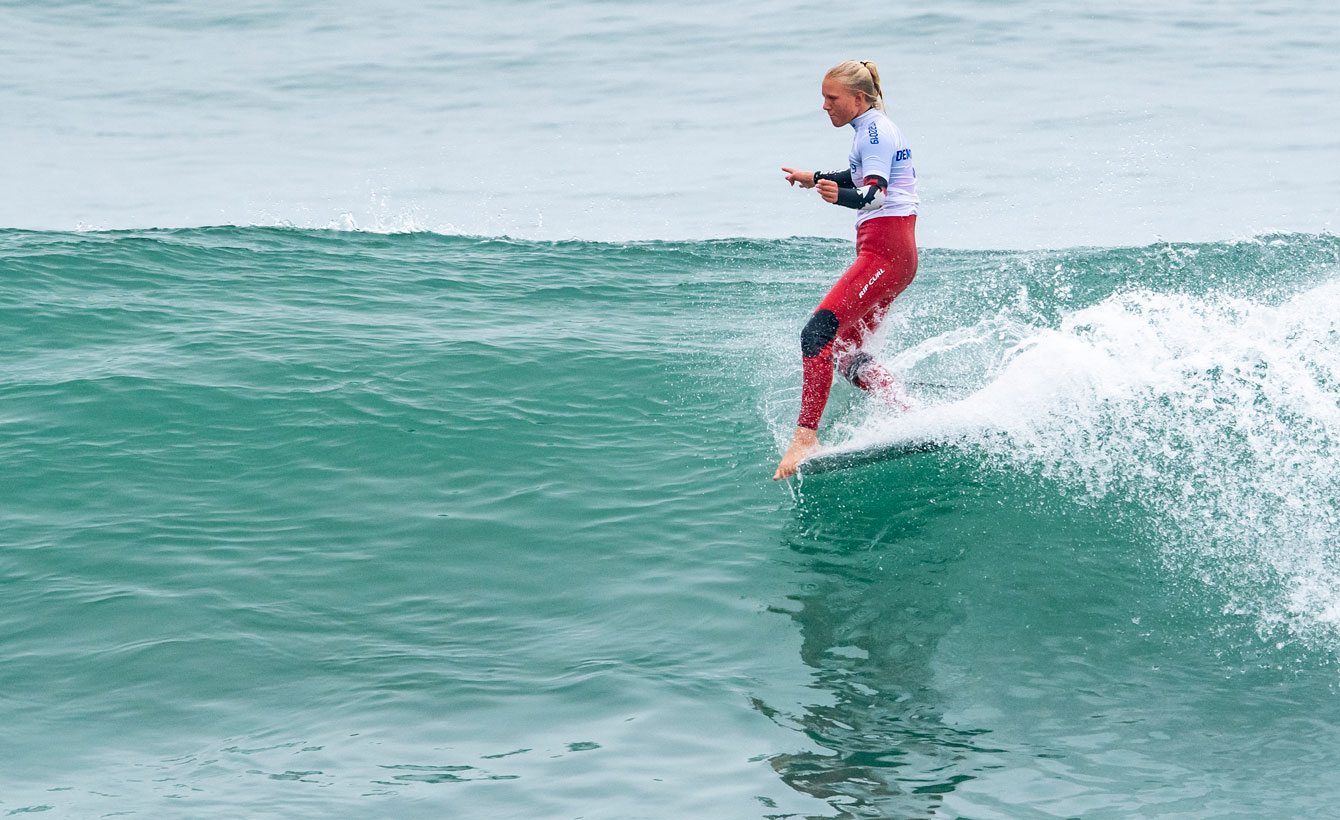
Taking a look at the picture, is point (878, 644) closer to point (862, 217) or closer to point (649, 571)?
point (649, 571)

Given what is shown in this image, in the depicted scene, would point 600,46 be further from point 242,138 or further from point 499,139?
point 242,138

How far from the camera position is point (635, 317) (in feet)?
38.5

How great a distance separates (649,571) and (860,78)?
293 centimetres

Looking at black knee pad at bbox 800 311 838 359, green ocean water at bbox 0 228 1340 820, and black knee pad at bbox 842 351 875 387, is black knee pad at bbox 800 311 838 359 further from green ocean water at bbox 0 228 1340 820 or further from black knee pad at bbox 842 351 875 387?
green ocean water at bbox 0 228 1340 820

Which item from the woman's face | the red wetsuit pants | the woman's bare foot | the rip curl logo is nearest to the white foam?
the woman's bare foot

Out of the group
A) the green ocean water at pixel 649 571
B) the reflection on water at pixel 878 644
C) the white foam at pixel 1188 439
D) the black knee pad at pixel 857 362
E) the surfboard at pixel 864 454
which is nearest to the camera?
the reflection on water at pixel 878 644

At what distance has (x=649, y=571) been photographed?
21.3 feet

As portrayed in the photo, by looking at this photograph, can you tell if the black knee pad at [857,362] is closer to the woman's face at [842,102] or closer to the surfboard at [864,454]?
the surfboard at [864,454]

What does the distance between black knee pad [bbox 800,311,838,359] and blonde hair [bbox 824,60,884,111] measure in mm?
1197

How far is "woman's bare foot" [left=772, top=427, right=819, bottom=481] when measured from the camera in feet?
22.8

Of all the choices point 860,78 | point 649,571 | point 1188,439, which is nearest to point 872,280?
point 860,78

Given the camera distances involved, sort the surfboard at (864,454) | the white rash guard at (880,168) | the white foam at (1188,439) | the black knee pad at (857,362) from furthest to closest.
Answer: the black knee pad at (857,362) → the surfboard at (864,454) → the white rash guard at (880,168) → the white foam at (1188,439)

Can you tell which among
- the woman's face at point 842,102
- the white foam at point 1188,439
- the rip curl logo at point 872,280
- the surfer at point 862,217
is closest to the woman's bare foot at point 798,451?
the surfer at point 862,217

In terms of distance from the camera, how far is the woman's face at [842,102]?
22.0 ft
